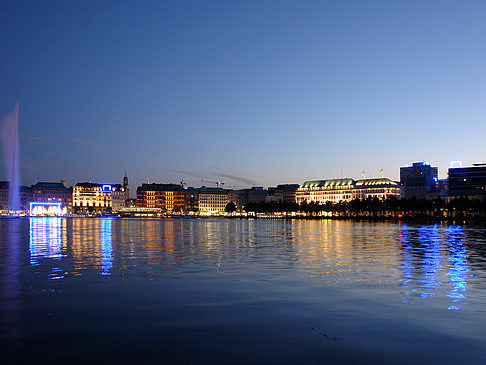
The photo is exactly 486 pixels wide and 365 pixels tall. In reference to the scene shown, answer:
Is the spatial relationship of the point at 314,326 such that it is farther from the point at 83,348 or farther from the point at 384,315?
the point at 83,348

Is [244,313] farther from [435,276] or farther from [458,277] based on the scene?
[458,277]

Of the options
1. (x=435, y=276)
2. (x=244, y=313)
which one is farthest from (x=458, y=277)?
(x=244, y=313)

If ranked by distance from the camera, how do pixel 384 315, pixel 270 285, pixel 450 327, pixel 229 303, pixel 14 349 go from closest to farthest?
pixel 14 349 < pixel 450 327 < pixel 384 315 < pixel 229 303 < pixel 270 285

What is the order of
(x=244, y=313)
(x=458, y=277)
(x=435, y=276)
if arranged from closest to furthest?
(x=244, y=313) → (x=458, y=277) → (x=435, y=276)

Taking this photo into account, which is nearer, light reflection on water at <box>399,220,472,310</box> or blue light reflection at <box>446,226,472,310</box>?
blue light reflection at <box>446,226,472,310</box>

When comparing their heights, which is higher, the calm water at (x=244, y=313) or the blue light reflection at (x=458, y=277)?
the calm water at (x=244, y=313)

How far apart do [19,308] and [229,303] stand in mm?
7698

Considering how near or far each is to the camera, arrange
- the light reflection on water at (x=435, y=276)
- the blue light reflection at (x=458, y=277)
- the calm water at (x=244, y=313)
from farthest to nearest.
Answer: the light reflection on water at (x=435, y=276) → the blue light reflection at (x=458, y=277) → the calm water at (x=244, y=313)

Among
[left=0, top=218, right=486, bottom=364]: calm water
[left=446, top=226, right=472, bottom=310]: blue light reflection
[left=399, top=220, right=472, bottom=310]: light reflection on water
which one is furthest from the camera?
[left=399, top=220, right=472, bottom=310]: light reflection on water

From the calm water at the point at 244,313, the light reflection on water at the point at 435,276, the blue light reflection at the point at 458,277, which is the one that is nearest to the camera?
the calm water at the point at 244,313

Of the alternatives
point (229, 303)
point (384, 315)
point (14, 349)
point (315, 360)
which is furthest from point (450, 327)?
point (14, 349)

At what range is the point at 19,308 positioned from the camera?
18141 mm

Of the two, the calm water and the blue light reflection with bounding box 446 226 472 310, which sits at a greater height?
the calm water

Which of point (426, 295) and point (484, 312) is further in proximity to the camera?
point (426, 295)
